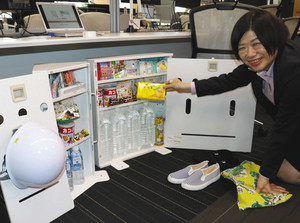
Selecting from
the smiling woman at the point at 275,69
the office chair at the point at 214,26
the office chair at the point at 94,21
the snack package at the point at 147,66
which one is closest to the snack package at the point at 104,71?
the snack package at the point at 147,66

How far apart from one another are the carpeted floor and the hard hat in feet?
1.41

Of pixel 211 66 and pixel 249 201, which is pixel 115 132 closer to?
pixel 211 66

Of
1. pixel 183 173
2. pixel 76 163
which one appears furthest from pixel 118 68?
pixel 183 173

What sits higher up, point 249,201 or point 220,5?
point 220,5

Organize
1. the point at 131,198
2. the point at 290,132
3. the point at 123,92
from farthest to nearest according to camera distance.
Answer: the point at 123,92 → the point at 131,198 → the point at 290,132

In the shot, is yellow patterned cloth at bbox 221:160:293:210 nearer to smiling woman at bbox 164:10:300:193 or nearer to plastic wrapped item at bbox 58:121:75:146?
smiling woman at bbox 164:10:300:193

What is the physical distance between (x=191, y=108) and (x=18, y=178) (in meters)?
1.46

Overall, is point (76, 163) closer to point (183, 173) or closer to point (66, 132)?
point (66, 132)

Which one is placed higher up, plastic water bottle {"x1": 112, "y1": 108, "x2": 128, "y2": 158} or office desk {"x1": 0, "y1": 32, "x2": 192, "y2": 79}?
office desk {"x1": 0, "y1": 32, "x2": 192, "y2": 79}

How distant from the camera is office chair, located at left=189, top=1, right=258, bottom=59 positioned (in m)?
2.15

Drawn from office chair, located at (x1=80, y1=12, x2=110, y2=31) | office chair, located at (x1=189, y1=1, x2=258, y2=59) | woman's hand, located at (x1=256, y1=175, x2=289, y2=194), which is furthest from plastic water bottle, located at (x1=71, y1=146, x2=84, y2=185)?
office chair, located at (x1=80, y1=12, x2=110, y2=31)

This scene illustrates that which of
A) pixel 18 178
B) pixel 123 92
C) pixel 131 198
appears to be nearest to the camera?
pixel 18 178

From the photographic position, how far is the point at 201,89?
2.05m

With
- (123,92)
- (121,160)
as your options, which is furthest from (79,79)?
(121,160)
